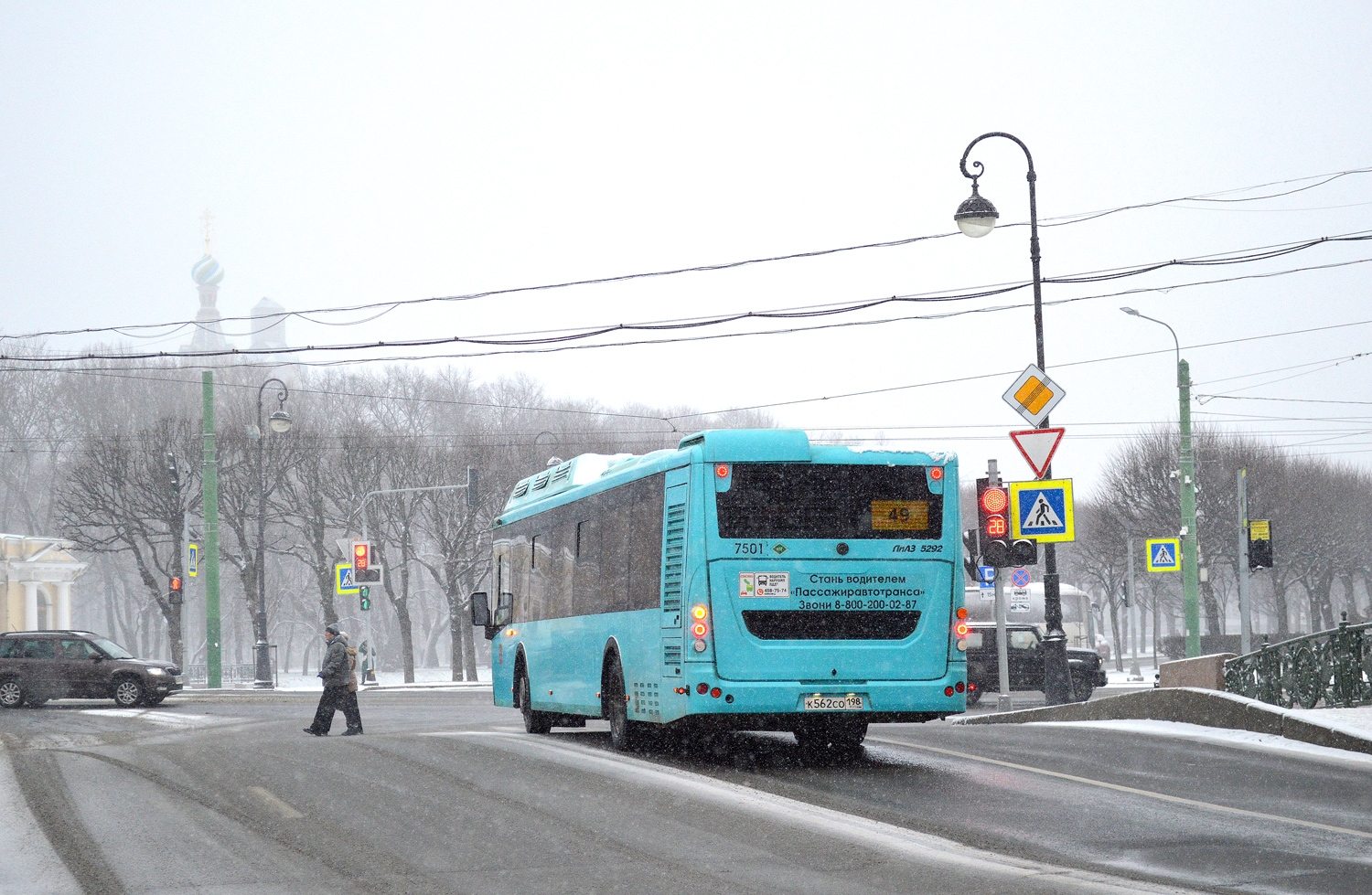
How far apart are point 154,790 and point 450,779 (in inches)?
89.4

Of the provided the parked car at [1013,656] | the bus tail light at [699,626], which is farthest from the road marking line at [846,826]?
the parked car at [1013,656]

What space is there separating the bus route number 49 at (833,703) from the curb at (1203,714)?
4.07 meters

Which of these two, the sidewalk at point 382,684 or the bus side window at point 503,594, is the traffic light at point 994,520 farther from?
the sidewalk at point 382,684

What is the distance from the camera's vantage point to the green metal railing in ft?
47.9

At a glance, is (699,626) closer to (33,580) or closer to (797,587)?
(797,587)

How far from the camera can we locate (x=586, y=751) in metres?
14.1

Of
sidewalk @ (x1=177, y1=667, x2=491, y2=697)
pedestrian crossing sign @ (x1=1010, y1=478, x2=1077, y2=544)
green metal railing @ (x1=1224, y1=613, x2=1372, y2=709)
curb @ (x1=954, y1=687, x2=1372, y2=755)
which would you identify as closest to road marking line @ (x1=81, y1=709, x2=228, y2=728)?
sidewalk @ (x1=177, y1=667, x2=491, y2=697)

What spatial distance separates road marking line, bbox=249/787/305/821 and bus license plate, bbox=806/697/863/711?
4.24 metres

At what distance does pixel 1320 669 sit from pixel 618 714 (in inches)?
266

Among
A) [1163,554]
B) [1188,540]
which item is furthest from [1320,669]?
[1163,554]

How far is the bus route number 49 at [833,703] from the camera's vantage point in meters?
12.5

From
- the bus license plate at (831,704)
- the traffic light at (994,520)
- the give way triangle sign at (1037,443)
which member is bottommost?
the bus license plate at (831,704)

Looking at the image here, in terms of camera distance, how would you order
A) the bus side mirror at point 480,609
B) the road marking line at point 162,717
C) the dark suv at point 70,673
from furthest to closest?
the dark suv at point 70,673 → the road marking line at point 162,717 → the bus side mirror at point 480,609

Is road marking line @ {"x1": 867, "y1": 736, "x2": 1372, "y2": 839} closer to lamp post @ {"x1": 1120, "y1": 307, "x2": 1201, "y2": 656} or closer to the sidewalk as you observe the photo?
lamp post @ {"x1": 1120, "y1": 307, "x2": 1201, "y2": 656}
